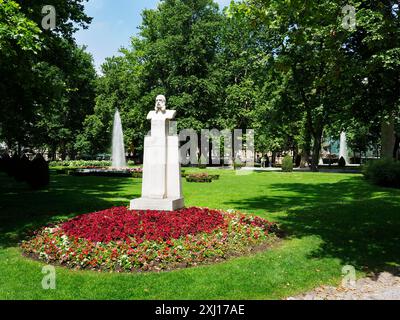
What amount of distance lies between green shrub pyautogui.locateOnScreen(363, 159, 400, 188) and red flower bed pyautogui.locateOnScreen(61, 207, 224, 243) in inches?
580

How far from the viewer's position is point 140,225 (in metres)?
9.78

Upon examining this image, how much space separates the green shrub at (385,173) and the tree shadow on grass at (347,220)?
1.56 metres

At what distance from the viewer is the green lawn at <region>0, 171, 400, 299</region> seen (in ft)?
22.7

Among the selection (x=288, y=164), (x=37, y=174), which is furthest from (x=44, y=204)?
(x=288, y=164)

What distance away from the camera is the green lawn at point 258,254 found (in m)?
6.91

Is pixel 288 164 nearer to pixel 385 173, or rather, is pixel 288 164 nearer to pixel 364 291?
pixel 385 173

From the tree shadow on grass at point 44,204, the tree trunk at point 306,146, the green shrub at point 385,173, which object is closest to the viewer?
the tree shadow on grass at point 44,204

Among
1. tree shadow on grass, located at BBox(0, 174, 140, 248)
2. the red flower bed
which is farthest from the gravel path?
tree shadow on grass, located at BBox(0, 174, 140, 248)

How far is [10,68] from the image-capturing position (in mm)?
15008

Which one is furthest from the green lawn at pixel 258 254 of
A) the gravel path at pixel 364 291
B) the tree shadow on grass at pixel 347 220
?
the gravel path at pixel 364 291

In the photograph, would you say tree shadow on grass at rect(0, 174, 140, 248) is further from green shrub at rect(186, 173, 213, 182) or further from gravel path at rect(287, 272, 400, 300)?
gravel path at rect(287, 272, 400, 300)

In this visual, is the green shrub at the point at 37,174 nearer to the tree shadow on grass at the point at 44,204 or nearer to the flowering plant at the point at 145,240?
the tree shadow on grass at the point at 44,204

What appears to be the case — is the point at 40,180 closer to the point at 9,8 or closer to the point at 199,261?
the point at 9,8

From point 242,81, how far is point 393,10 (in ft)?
132
